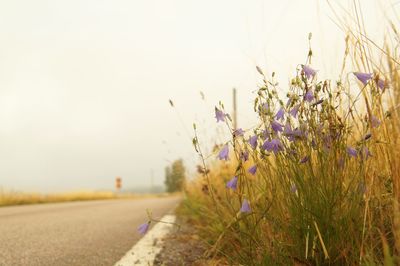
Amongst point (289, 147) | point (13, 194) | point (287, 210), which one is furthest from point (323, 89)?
point (13, 194)

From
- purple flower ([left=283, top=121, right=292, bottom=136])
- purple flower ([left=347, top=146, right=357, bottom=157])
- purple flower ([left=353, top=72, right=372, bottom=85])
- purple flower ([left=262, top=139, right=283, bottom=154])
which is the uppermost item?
purple flower ([left=353, top=72, right=372, bottom=85])

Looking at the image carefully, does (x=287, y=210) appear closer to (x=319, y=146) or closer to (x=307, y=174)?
(x=307, y=174)

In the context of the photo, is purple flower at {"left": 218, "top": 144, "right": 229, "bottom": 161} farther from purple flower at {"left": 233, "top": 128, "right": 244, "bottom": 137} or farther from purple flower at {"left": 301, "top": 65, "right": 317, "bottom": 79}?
purple flower at {"left": 301, "top": 65, "right": 317, "bottom": 79}

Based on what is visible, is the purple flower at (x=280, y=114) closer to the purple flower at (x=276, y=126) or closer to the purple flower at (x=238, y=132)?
the purple flower at (x=276, y=126)

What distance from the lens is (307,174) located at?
1.74 m

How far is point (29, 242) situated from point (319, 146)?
9.14ft

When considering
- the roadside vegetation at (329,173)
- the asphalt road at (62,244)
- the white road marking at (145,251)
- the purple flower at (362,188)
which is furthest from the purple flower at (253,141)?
the asphalt road at (62,244)

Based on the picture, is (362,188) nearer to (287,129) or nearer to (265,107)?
(287,129)

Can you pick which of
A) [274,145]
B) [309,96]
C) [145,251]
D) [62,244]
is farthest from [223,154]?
[62,244]

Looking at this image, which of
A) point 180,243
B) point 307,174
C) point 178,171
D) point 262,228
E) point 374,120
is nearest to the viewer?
point 374,120

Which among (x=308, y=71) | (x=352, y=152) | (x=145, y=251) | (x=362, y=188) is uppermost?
(x=308, y=71)

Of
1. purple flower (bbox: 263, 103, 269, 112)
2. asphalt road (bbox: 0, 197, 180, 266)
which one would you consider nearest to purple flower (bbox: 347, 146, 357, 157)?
purple flower (bbox: 263, 103, 269, 112)

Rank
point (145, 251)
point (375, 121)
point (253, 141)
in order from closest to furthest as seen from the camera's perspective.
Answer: point (375, 121) → point (253, 141) → point (145, 251)

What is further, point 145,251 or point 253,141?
point 145,251
